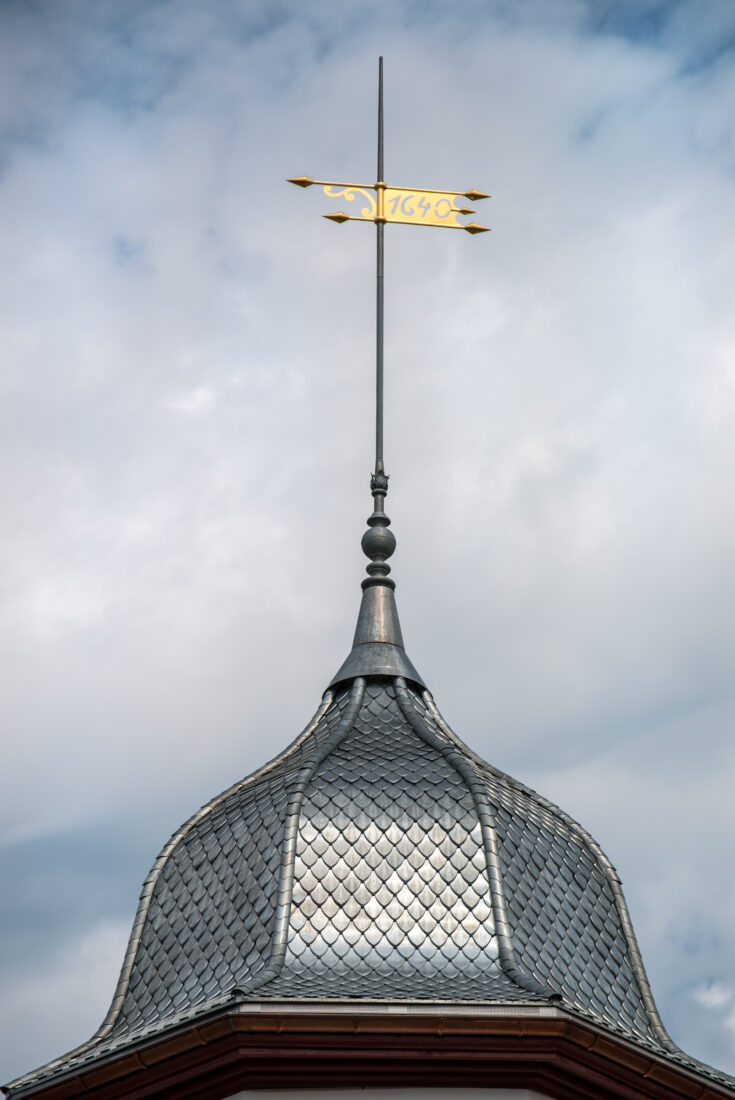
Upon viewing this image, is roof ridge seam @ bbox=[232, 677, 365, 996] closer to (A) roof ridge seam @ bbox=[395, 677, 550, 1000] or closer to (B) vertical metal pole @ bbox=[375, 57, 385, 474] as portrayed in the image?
(A) roof ridge seam @ bbox=[395, 677, 550, 1000]

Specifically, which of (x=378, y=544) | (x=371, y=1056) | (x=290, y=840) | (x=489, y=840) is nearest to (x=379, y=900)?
(x=290, y=840)

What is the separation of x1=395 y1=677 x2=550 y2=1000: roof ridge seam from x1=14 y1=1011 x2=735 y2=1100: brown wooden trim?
42cm

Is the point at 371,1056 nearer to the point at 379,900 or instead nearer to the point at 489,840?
the point at 379,900

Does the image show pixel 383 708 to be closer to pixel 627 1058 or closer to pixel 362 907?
pixel 362 907

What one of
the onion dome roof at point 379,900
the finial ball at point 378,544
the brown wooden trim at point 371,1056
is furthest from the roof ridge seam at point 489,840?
the finial ball at point 378,544

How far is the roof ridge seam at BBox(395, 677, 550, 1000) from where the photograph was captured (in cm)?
1706

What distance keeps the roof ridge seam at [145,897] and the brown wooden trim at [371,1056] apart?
97 centimetres

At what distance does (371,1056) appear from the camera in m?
16.2

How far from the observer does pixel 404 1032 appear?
16203 millimetres

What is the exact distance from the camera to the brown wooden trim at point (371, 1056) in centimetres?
1620

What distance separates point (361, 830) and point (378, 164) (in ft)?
23.1

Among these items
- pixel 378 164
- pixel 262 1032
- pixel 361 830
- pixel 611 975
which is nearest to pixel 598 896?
pixel 611 975

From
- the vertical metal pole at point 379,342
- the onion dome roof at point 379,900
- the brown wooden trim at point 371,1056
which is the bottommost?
the brown wooden trim at point 371,1056

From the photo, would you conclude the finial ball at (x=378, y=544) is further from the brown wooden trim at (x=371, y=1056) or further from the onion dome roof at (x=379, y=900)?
the brown wooden trim at (x=371, y=1056)
